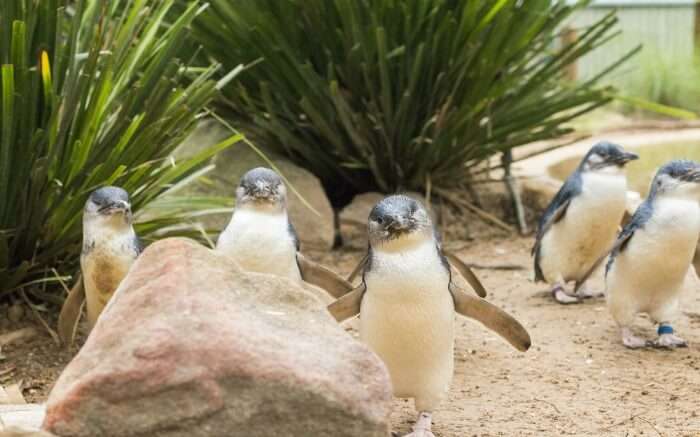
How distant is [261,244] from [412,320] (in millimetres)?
828

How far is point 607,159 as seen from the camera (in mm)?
5164

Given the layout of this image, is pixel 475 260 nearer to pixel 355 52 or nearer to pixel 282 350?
pixel 355 52

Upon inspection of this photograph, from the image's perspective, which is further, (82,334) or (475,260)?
(475,260)

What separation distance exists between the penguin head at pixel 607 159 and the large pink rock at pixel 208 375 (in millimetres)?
2766

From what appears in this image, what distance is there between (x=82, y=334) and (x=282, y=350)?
77.1 inches

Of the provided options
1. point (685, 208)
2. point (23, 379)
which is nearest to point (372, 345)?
point (23, 379)

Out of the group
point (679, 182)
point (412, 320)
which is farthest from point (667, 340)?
point (412, 320)

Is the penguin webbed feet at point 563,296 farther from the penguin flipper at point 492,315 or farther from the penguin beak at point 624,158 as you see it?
the penguin flipper at point 492,315

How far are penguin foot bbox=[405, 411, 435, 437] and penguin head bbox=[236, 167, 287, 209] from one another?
99cm

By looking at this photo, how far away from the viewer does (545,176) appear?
7312mm

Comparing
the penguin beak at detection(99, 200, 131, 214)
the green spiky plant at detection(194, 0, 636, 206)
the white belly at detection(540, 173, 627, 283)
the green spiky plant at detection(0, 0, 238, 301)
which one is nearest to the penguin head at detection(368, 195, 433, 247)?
the penguin beak at detection(99, 200, 131, 214)

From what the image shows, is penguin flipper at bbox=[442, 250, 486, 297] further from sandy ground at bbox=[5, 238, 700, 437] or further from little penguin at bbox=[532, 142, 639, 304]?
little penguin at bbox=[532, 142, 639, 304]

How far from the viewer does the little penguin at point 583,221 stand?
203 inches

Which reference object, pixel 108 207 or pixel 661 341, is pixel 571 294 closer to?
pixel 661 341
